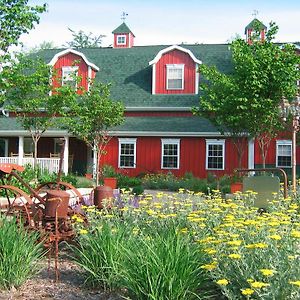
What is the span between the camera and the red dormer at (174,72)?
91.1ft

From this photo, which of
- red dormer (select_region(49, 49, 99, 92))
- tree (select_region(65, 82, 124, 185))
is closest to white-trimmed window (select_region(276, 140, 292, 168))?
tree (select_region(65, 82, 124, 185))

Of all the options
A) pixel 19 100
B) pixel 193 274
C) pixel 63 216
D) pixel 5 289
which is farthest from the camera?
pixel 19 100

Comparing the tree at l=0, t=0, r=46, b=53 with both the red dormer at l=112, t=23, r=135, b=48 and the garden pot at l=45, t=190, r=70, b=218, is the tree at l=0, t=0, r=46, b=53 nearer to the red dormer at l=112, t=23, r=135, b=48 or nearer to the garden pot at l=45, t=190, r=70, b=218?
the garden pot at l=45, t=190, r=70, b=218

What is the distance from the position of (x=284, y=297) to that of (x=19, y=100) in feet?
66.5

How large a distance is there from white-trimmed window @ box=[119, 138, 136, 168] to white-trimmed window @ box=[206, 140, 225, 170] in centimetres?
394

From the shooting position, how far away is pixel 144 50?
3173cm

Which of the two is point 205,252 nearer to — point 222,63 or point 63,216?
point 63,216

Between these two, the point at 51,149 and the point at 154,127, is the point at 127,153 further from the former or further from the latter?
the point at 51,149

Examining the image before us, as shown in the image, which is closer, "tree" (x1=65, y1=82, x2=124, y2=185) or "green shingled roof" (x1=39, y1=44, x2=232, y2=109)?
"tree" (x1=65, y1=82, x2=124, y2=185)

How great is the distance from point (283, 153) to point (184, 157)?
17.3 feet

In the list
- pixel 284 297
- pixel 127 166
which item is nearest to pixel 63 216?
pixel 284 297

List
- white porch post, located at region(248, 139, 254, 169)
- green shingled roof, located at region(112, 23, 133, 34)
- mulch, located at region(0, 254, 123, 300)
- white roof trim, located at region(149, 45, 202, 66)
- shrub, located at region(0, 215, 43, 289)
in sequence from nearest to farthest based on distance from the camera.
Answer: mulch, located at region(0, 254, 123, 300) → shrub, located at region(0, 215, 43, 289) → white porch post, located at region(248, 139, 254, 169) → white roof trim, located at region(149, 45, 202, 66) → green shingled roof, located at region(112, 23, 133, 34)

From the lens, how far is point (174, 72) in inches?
1101

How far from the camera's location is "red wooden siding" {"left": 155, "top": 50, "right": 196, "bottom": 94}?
2778 centimetres
